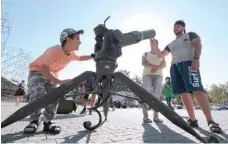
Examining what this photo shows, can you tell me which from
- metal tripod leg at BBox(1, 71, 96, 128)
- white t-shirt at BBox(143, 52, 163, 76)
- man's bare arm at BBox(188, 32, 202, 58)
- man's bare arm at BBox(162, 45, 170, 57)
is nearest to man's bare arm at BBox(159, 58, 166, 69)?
white t-shirt at BBox(143, 52, 163, 76)

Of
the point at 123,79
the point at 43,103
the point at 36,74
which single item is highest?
the point at 36,74

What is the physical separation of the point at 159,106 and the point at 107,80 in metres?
0.55

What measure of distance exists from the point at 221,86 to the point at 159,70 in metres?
75.1

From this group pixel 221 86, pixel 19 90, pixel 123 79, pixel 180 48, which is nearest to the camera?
pixel 123 79

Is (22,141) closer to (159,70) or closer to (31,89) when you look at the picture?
(31,89)

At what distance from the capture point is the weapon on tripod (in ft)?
6.11

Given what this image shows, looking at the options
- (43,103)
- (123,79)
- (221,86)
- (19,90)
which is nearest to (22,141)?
(43,103)

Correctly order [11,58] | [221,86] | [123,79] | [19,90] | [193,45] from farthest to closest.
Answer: [221,86]
[11,58]
[19,90]
[193,45]
[123,79]

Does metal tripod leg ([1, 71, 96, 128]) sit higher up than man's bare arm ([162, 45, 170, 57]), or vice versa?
man's bare arm ([162, 45, 170, 57])

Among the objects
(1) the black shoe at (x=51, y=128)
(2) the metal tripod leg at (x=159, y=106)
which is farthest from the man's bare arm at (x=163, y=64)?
(2) the metal tripod leg at (x=159, y=106)

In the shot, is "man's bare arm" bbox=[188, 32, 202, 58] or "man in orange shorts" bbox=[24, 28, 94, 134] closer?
"man in orange shorts" bbox=[24, 28, 94, 134]

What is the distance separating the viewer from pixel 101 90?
7.16ft

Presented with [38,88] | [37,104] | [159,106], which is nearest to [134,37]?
[159,106]

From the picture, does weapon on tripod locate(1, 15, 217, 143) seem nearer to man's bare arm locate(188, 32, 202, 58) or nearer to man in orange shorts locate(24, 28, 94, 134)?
man in orange shorts locate(24, 28, 94, 134)
